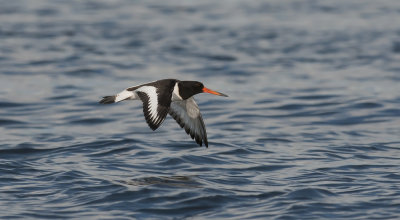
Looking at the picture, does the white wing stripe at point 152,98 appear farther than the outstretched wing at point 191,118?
No

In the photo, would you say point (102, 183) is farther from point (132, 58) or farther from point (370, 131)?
point (132, 58)

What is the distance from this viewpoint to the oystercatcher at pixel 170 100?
10547 mm

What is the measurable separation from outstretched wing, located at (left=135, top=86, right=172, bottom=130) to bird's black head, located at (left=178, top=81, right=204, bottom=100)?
71 centimetres

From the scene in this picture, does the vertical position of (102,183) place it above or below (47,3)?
below

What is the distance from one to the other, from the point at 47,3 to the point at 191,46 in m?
9.32

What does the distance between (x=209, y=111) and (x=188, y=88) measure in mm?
4348

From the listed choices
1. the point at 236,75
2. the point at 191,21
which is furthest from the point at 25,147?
the point at 191,21

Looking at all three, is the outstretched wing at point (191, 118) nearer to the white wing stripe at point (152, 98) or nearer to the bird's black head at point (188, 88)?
the bird's black head at point (188, 88)

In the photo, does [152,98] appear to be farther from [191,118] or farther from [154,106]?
[191,118]

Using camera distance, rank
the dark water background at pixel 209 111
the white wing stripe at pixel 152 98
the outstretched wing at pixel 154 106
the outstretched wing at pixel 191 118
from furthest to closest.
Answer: the outstretched wing at pixel 191 118
the white wing stripe at pixel 152 98
the outstretched wing at pixel 154 106
the dark water background at pixel 209 111

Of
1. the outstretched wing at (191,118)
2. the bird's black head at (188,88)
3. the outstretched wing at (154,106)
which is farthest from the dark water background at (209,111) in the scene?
the bird's black head at (188,88)

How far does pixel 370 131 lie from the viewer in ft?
46.9

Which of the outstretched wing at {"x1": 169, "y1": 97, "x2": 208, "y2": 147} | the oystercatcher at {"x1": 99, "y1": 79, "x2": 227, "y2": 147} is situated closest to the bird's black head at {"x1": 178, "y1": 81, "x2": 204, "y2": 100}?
the oystercatcher at {"x1": 99, "y1": 79, "x2": 227, "y2": 147}

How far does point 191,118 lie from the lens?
1250 centimetres
